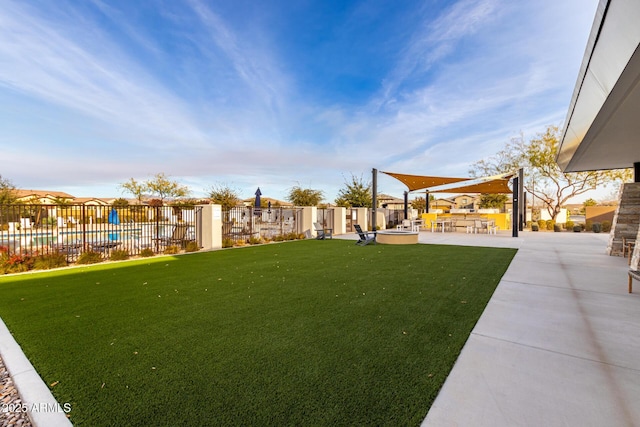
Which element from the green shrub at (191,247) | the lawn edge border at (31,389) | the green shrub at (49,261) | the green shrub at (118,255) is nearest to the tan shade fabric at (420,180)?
the green shrub at (191,247)

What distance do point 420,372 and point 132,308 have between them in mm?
3749

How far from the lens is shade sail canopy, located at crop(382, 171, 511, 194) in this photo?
46.1ft

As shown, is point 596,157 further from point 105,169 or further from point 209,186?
point 105,169

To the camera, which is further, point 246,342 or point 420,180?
point 420,180

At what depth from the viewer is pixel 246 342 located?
2.69m

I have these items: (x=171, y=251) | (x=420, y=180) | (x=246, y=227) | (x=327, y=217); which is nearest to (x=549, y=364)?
(x=171, y=251)

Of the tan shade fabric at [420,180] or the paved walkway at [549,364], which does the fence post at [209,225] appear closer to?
the tan shade fabric at [420,180]

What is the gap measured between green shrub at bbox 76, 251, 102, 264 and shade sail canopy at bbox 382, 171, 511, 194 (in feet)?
39.5

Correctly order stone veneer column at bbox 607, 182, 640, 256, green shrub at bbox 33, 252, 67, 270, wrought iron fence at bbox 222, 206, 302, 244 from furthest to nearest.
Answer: wrought iron fence at bbox 222, 206, 302, 244 < stone veneer column at bbox 607, 182, 640, 256 < green shrub at bbox 33, 252, 67, 270

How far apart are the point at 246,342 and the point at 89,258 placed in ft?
23.9

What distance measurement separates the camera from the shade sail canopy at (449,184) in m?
14.0

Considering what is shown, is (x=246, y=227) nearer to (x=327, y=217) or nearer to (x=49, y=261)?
(x=327, y=217)

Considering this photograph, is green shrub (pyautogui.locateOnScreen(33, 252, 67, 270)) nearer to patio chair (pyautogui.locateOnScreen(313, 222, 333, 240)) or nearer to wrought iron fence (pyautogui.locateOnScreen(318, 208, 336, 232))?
patio chair (pyautogui.locateOnScreen(313, 222, 333, 240))

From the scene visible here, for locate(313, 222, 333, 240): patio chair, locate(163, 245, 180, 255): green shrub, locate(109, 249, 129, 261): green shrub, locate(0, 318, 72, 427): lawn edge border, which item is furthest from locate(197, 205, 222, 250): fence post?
locate(0, 318, 72, 427): lawn edge border
